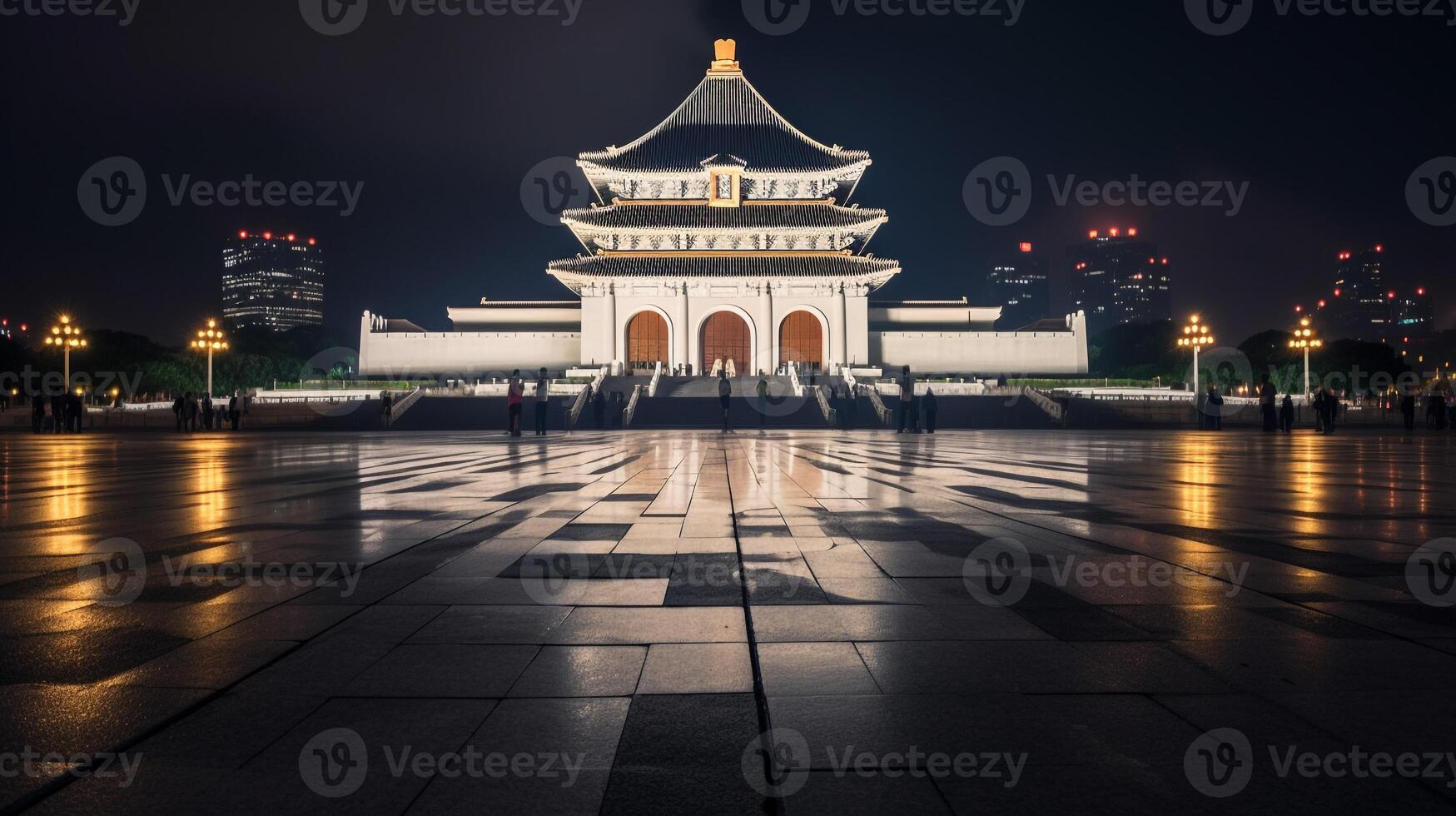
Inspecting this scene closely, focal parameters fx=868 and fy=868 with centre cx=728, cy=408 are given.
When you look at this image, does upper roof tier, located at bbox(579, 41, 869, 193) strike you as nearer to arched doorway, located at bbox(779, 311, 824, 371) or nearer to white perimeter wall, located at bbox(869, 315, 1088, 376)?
arched doorway, located at bbox(779, 311, 824, 371)

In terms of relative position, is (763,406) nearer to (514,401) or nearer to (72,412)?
(514,401)

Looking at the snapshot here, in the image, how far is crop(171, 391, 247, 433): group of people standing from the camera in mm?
35219

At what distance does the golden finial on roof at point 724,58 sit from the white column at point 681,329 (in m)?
19.4

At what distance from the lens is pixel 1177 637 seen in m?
3.92

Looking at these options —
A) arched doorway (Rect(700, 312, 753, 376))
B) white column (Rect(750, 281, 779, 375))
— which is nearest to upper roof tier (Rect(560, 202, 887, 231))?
white column (Rect(750, 281, 779, 375))

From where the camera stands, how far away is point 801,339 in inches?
2263

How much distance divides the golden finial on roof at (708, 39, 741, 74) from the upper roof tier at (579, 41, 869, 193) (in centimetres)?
6

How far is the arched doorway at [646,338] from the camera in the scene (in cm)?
5709

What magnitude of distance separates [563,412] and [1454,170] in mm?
40309

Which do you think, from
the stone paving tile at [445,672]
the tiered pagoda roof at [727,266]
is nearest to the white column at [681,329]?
the tiered pagoda roof at [727,266]

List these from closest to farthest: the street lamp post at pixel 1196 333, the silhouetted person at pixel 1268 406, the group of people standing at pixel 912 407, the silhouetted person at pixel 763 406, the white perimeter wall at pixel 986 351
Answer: the group of people standing at pixel 912 407, the silhouetted person at pixel 1268 406, the silhouetted person at pixel 763 406, the street lamp post at pixel 1196 333, the white perimeter wall at pixel 986 351

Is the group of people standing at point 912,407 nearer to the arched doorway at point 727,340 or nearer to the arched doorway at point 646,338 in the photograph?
the arched doorway at point 727,340

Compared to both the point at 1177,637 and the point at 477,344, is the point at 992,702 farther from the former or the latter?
the point at 477,344

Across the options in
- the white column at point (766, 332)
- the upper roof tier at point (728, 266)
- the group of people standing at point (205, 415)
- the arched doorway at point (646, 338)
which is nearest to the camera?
the group of people standing at point (205, 415)
